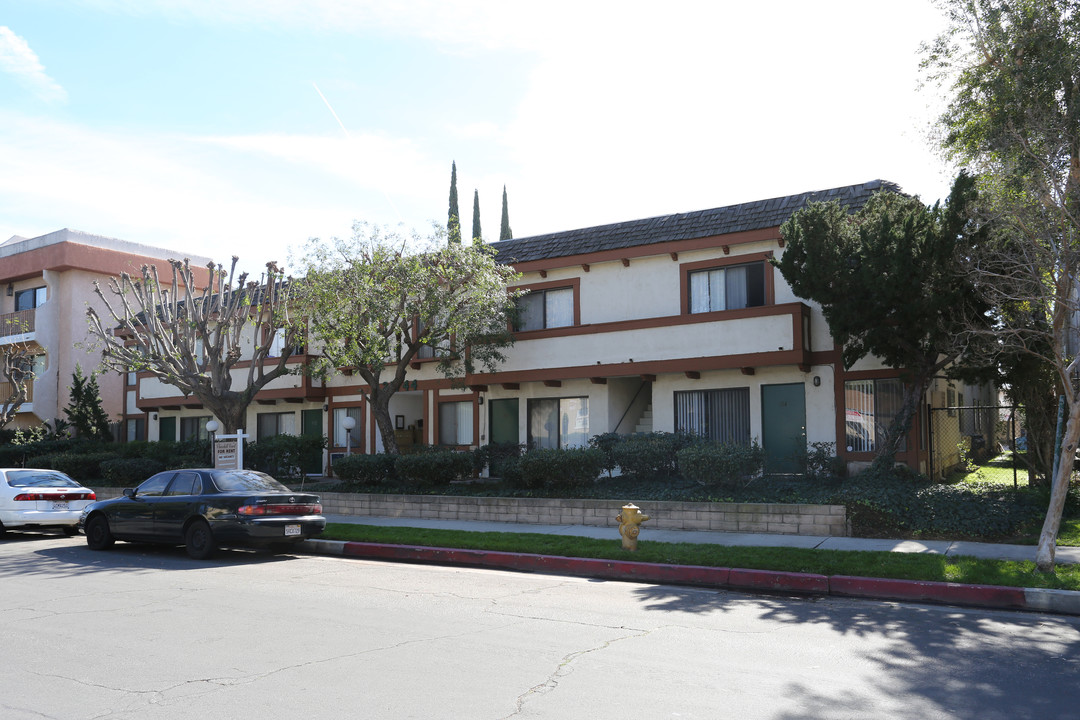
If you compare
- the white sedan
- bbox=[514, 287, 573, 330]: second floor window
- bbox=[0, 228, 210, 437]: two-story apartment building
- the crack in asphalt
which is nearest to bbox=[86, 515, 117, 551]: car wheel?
the white sedan

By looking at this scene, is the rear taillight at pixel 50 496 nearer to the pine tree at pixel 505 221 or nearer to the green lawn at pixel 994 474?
the green lawn at pixel 994 474

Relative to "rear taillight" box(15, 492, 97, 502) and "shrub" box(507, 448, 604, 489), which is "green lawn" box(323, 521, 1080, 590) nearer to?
"shrub" box(507, 448, 604, 489)

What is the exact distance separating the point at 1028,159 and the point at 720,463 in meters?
6.88

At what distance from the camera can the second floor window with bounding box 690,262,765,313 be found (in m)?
19.4

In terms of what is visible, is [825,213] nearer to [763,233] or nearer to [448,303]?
[763,233]

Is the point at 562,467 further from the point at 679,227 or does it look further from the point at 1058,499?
the point at 1058,499

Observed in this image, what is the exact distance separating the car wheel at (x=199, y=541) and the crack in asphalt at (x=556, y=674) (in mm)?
8027

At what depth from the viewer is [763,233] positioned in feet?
61.7

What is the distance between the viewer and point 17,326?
36062 millimetres

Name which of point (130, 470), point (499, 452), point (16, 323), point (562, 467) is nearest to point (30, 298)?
point (16, 323)

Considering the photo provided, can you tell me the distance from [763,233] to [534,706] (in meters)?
15.0

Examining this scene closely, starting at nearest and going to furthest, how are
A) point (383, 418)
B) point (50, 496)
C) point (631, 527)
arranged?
point (631, 527) → point (50, 496) → point (383, 418)

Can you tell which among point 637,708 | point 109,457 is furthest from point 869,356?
point 109,457

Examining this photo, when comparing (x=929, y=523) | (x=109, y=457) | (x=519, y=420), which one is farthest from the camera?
(x=109, y=457)
